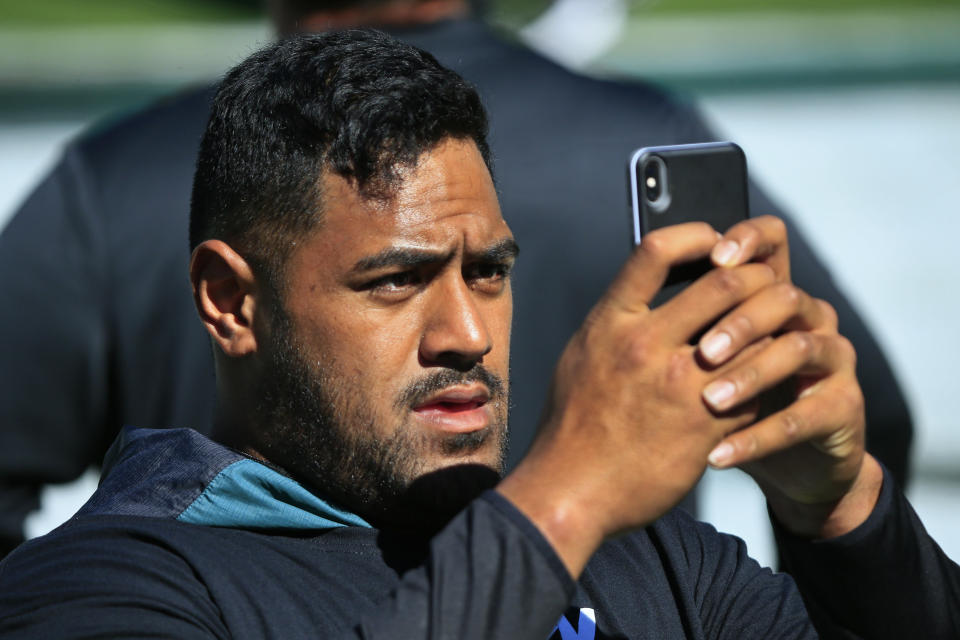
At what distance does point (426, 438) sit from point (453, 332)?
130 mm

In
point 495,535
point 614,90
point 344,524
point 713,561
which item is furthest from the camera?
point 614,90

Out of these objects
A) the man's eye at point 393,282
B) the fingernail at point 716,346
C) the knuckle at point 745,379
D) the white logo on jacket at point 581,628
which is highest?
the fingernail at point 716,346

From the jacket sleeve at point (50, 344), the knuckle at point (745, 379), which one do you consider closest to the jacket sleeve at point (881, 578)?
the knuckle at point (745, 379)

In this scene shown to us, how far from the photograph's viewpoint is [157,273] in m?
2.64

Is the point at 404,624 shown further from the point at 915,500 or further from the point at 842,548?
the point at 915,500

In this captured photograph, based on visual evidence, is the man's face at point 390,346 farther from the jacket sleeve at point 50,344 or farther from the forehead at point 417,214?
the jacket sleeve at point 50,344

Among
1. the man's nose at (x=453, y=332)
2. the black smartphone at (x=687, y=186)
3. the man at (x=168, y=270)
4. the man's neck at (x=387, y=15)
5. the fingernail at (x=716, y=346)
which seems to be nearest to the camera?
the fingernail at (x=716, y=346)

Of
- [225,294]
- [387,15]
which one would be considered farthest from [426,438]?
[387,15]

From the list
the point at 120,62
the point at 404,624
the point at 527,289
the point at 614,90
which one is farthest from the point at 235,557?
the point at 120,62

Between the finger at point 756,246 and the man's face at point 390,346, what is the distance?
397 millimetres

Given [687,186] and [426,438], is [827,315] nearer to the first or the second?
[687,186]

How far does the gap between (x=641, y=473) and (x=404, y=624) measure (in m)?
0.26

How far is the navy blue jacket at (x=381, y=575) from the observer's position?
4.56ft

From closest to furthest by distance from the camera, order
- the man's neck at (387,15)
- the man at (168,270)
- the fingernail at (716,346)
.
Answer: the fingernail at (716,346) → the man at (168,270) → the man's neck at (387,15)
